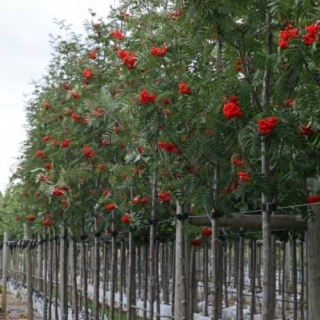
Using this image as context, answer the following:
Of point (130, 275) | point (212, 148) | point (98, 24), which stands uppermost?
point (98, 24)

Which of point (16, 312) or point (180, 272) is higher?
point (180, 272)

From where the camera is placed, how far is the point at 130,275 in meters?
10.2

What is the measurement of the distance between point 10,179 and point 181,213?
8.88 meters

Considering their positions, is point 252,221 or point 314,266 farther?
point 252,221

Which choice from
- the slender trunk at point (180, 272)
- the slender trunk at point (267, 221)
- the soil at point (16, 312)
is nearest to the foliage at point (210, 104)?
the slender trunk at point (267, 221)

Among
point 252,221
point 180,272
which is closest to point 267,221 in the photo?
point 252,221

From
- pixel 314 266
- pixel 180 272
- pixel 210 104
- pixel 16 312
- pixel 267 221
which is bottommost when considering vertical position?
pixel 16 312

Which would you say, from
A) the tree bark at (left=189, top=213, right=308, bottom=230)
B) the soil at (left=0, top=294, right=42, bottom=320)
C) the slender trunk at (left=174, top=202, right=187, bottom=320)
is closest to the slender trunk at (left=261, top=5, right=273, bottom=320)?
the tree bark at (left=189, top=213, right=308, bottom=230)

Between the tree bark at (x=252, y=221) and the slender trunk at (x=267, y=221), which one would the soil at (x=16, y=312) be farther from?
the slender trunk at (x=267, y=221)

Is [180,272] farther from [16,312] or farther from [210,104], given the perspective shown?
[16,312]

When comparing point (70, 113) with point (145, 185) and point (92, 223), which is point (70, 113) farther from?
point (92, 223)

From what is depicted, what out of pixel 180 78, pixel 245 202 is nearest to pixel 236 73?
pixel 180 78

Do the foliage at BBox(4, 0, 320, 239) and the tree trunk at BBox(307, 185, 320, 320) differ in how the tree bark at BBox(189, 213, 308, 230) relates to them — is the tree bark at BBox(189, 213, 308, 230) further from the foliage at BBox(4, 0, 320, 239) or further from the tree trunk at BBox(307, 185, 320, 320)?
the tree trunk at BBox(307, 185, 320, 320)

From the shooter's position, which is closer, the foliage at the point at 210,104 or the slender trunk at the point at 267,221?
the foliage at the point at 210,104
